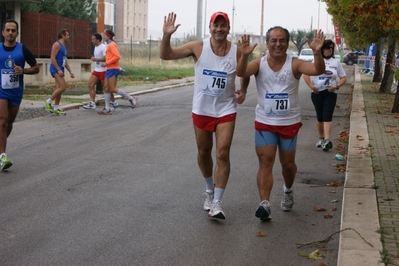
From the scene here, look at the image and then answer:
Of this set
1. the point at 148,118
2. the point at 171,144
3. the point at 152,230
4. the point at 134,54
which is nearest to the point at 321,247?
the point at 152,230

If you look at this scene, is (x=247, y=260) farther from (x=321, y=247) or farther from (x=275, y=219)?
(x=275, y=219)

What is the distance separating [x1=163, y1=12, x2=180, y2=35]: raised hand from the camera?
23.0 ft

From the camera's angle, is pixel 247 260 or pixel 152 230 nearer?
pixel 247 260

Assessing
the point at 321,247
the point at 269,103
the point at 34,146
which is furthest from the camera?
the point at 34,146

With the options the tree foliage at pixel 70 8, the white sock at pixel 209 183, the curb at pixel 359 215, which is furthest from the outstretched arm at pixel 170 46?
the tree foliage at pixel 70 8

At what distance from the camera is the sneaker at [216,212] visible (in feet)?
23.2

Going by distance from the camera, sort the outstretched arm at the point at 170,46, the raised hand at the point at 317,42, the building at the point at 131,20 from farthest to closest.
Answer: the building at the point at 131,20 → the outstretched arm at the point at 170,46 → the raised hand at the point at 317,42

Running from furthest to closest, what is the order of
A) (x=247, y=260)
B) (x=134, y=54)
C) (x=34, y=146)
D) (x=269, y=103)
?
(x=134, y=54), (x=34, y=146), (x=269, y=103), (x=247, y=260)

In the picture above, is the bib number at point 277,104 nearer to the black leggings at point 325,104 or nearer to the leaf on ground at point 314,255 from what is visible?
the leaf on ground at point 314,255

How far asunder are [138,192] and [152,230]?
5.61 ft

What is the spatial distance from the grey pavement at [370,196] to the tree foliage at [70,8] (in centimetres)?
2747

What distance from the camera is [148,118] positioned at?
55.2 ft

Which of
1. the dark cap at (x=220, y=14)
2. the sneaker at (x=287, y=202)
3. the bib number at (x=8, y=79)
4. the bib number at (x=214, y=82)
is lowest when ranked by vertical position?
the sneaker at (x=287, y=202)

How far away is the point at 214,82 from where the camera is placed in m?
7.09
